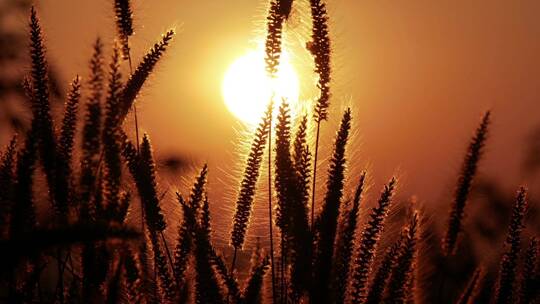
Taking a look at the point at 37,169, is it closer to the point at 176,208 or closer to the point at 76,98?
the point at 76,98

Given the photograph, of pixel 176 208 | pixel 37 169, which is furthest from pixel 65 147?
pixel 176 208

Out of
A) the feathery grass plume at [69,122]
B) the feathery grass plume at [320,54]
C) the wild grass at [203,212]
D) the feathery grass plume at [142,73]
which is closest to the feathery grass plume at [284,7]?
the wild grass at [203,212]

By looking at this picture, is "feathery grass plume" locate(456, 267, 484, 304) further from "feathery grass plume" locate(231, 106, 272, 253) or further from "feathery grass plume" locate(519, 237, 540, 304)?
"feathery grass plume" locate(231, 106, 272, 253)

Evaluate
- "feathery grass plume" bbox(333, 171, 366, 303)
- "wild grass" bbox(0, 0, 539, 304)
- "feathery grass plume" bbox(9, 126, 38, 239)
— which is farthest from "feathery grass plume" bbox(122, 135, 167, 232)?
"feathery grass plume" bbox(333, 171, 366, 303)

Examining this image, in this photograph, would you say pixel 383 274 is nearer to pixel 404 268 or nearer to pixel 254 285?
pixel 404 268

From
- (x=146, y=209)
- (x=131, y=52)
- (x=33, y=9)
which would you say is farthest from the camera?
(x=131, y=52)
